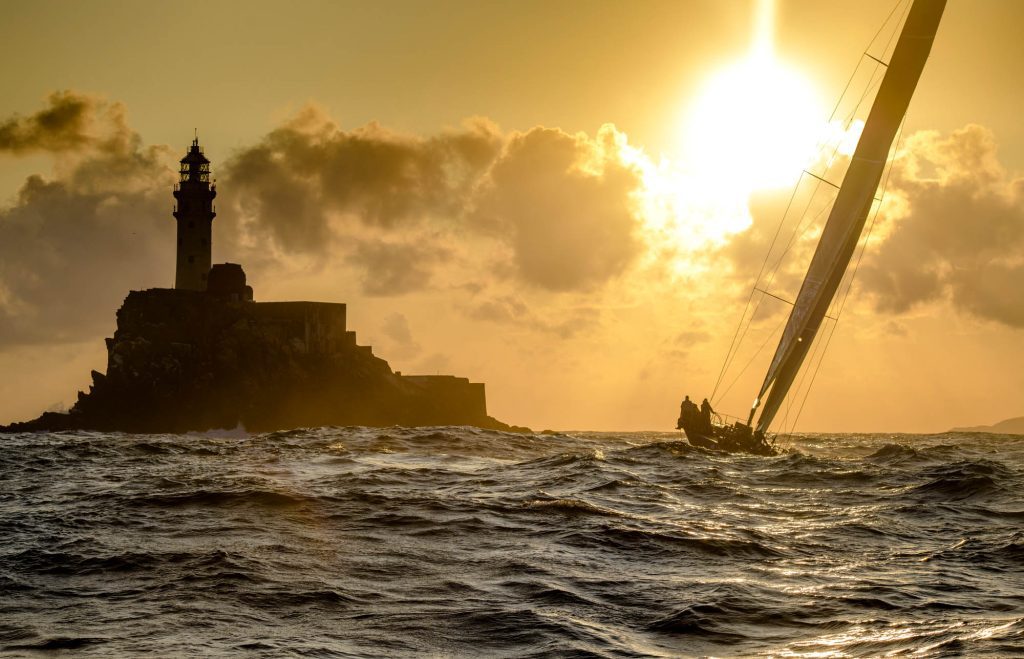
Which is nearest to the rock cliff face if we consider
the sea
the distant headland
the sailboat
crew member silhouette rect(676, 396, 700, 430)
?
the distant headland

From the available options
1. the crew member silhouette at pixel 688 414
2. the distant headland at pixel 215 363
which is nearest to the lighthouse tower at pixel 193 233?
the distant headland at pixel 215 363

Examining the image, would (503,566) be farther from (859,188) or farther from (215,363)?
(215,363)

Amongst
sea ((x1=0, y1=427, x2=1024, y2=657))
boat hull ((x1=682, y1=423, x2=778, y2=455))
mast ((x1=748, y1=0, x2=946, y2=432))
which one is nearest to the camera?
sea ((x1=0, y1=427, x2=1024, y2=657))

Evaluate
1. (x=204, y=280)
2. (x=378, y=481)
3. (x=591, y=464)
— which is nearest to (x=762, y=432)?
(x=591, y=464)

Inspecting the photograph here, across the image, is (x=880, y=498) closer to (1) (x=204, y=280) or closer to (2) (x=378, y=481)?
(2) (x=378, y=481)

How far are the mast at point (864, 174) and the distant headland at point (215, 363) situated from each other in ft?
205

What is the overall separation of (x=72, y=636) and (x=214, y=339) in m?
87.7

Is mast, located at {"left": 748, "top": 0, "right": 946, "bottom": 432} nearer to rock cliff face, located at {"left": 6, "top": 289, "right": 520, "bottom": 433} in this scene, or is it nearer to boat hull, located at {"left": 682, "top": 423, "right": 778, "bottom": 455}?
boat hull, located at {"left": 682, "top": 423, "right": 778, "bottom": 455}

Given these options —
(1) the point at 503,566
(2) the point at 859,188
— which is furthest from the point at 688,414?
(1) the point at 503,566

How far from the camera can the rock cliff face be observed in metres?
92.8

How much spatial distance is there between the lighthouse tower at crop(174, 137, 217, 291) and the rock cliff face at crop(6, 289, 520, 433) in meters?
5.37

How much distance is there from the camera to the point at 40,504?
2228 cm

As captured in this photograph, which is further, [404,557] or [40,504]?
[40,504]

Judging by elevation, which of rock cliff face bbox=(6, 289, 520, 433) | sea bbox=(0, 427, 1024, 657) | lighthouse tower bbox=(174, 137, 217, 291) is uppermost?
lighthouse tower bbox=(174, 137, 217, 291)
